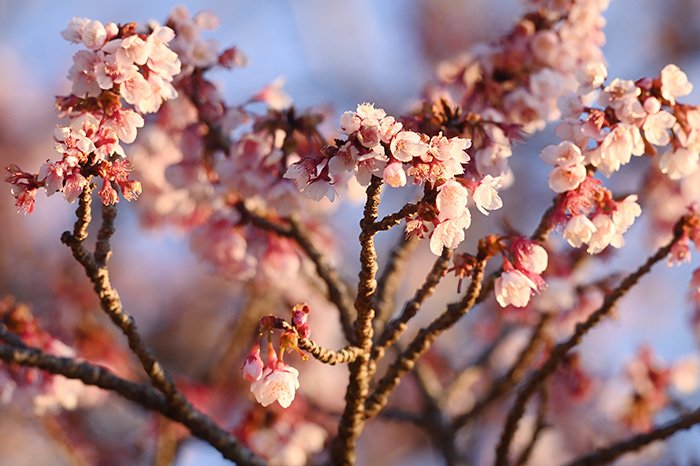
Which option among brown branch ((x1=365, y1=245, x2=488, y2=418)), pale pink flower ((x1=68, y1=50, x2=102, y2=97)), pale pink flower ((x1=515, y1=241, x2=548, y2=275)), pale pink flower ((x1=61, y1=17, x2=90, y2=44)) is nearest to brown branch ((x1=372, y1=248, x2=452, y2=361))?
brown branch ((x1=365, y1=245, x2=488, y2=418))

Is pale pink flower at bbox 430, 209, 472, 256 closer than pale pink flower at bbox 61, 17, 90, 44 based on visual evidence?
Yes

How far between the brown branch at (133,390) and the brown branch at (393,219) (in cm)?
86

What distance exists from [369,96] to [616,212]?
6.31 metres

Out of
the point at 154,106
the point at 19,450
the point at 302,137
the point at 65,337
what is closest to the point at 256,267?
the point at 302,137

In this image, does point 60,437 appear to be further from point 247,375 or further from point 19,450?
point 19,450

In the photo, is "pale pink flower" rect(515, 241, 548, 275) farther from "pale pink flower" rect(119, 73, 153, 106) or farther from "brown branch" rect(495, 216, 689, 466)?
"pale pink flower" rect(119, 73, 153, 106)

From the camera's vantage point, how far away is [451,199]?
195cm

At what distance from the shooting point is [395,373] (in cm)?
241

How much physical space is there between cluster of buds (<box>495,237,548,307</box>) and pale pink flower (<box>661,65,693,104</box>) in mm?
530

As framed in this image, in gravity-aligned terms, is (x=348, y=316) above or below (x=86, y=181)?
above

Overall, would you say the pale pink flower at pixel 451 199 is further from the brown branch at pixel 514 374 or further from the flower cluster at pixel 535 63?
the brown branch at pixel 514 374

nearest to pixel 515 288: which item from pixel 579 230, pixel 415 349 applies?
pixel 579 230

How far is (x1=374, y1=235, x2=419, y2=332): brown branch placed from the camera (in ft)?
9.77

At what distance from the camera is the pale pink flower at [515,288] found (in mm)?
2125
